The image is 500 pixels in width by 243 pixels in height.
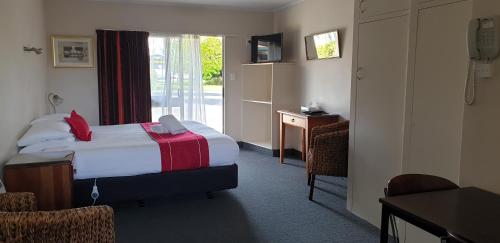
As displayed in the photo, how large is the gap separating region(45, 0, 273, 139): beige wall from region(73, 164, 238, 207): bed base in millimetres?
2629

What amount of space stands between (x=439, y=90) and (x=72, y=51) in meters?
5.02

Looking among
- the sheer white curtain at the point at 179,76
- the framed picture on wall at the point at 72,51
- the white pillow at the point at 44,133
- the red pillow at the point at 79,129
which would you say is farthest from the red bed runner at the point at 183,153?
the framed picture on wall at the point at 72,51

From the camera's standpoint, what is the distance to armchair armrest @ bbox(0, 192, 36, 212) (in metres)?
2.02

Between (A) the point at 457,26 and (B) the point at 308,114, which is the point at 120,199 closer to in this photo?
(B) the point at 308,114

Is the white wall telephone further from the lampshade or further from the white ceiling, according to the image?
the lampshade

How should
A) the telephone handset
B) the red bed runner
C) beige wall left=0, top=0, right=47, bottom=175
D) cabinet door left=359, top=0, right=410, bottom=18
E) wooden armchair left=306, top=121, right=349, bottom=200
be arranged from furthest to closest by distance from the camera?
wooden armchair left=306, top=121, right=349, bottom=200
the red bed runner
beige wall left=0, top=0, right=47, bottom=175
cabinet door left=359, top=0, right=410, bottom=18
the telephone handset

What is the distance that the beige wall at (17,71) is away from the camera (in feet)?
9.52

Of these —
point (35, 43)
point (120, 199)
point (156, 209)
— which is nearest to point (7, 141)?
point (120, 199)

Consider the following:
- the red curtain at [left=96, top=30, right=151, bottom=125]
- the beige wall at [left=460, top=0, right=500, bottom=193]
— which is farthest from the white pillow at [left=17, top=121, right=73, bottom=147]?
the beige wall at [left=460, top=0, right=500, bottom=193]

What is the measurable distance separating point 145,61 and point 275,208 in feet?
11.2

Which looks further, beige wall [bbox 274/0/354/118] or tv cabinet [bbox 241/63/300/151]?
tv cabinet [bbox 241/63/300/151]

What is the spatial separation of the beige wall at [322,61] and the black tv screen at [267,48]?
28cm

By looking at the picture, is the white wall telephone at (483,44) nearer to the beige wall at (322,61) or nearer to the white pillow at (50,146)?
the beige wall at (322,61)

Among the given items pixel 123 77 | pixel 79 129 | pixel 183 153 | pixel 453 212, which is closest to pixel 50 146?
pixel 79 129
